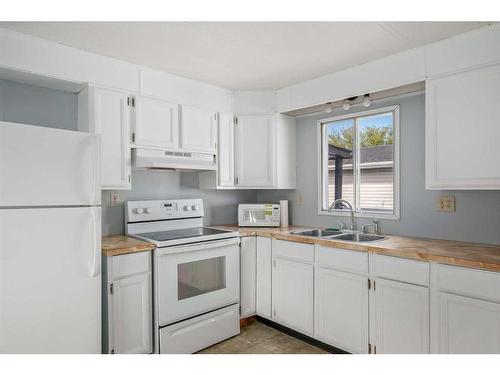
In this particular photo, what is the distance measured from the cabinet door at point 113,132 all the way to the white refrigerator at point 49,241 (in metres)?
0.53

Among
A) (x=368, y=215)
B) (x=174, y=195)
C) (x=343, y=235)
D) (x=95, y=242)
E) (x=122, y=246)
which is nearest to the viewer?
(x=95, y=242)

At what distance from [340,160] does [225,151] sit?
1.12 metres

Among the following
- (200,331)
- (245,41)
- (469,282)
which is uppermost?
(245,41)

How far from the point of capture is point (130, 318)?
230cm

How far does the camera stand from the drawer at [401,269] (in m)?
2.04

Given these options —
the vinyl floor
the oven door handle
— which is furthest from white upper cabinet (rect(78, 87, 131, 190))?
the vinyl floor

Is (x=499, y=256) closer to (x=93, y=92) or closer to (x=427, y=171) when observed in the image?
(x=427, y=171)

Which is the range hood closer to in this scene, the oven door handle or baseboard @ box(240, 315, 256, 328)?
the oven door handle

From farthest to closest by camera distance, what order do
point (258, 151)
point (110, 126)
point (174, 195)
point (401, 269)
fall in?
point (258, 151)
point (174, 195)
point (110, 126)
point (401, 269)

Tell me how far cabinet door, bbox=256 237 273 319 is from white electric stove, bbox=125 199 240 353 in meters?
0.23

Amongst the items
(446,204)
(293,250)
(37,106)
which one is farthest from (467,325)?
(37,106)

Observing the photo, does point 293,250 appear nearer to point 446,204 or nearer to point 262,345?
point 262,345

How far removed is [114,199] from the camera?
9.31ft

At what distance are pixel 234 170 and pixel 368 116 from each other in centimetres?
135
